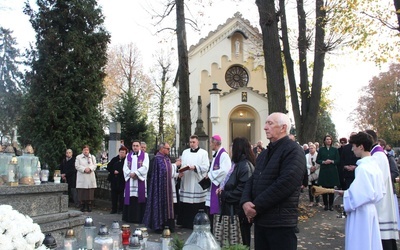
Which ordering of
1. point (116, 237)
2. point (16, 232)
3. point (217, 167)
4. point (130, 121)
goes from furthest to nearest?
1. point (130, 121)
2. point (217, 167)
3. point (116, 237)
4. point (16, 232)

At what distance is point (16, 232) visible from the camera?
9.68 ft

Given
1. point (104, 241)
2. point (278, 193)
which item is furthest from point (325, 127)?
point (104, 241)

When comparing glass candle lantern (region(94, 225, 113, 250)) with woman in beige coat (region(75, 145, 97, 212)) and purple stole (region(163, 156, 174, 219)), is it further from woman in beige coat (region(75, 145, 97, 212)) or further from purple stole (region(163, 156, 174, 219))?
woman in beige coat (region(75, 145, 97, 212))

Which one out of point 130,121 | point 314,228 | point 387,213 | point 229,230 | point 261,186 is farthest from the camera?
point 130,121

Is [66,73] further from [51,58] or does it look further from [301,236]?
[301,236]

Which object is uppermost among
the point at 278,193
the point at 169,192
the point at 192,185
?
the point at 278,193

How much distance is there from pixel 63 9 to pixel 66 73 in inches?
109

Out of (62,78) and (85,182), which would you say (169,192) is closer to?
(85,182)

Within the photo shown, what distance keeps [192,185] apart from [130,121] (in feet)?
57.4

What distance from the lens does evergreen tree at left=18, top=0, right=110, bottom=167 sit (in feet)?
54.3

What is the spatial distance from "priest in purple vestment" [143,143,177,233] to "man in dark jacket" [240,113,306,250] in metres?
4.72

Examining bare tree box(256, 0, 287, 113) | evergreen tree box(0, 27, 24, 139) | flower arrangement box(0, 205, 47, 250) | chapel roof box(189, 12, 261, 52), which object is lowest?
flower arrangement box(0, 205, 47, 250)

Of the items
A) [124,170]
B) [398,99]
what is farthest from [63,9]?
[398,99]

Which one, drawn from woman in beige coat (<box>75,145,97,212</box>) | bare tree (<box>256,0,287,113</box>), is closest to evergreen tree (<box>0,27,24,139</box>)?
woman in beige coat (<box>75,145,97,212</box>)
